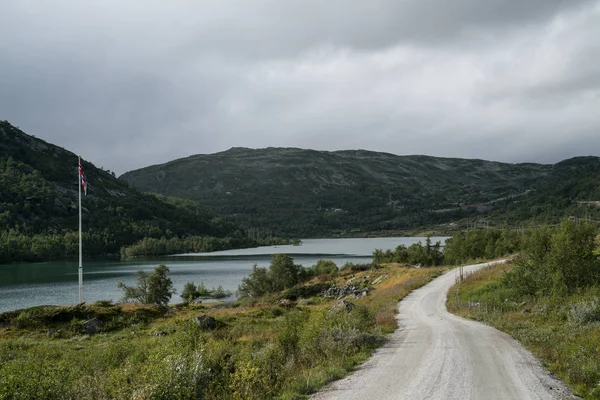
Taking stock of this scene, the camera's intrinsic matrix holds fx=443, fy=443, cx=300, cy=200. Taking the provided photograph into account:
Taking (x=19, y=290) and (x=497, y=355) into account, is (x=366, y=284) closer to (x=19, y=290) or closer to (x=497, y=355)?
(x=497, y=355)

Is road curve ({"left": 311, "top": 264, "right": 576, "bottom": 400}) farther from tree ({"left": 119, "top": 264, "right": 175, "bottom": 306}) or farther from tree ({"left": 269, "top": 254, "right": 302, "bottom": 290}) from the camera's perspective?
tree ({"left": 269, "top": 254, "right": 302, "bottom": 290})

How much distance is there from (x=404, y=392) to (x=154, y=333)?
3063cm

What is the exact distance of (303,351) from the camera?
18.7 m

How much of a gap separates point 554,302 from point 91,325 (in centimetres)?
4128

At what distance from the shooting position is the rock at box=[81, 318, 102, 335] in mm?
43500

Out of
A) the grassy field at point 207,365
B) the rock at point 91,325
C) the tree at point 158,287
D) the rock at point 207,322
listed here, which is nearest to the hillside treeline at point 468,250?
the tree at point 158,287

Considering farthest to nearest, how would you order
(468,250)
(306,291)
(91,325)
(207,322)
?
(468,250), (306,291), (91,325), (207,322)

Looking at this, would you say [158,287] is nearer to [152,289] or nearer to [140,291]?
[152,289]

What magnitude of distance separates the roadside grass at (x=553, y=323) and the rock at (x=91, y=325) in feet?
112

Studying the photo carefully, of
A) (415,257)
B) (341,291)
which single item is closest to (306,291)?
(341,291)

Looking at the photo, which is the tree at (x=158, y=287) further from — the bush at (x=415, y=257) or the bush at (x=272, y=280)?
the bush at (x=415, y=257)

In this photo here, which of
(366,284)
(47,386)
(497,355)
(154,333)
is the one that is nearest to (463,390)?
(497,355)

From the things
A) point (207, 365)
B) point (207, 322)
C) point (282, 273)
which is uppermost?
point (207, 365)

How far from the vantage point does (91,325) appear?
44250 millimetres
